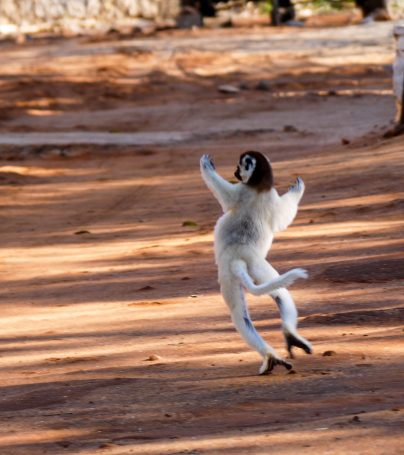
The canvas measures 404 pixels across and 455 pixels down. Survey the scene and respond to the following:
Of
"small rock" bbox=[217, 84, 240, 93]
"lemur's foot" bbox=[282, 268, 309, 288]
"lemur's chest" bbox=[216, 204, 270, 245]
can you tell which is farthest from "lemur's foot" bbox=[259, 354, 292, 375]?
"small rock" bbox=[217, 84, 240, 93]

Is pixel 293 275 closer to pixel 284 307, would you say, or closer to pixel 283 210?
pixel 284 307

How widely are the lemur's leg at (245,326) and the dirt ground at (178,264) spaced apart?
0.36 feet

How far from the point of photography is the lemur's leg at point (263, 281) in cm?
675

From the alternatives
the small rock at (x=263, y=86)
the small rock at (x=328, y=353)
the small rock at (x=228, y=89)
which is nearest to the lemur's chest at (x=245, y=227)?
the small rock at (x=328, y=353)

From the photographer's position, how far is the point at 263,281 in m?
7.23

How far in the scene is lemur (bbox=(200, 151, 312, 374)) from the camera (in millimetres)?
7207

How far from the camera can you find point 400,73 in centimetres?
2109

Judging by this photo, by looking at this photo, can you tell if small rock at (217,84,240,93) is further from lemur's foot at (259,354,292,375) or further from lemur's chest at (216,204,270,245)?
lemur's foot at (259,354,292,375)

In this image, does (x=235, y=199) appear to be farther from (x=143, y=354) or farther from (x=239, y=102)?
(x=239, y=102)

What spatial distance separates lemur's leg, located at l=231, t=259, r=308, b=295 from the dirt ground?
1.77ft

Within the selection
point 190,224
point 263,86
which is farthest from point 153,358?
point 263,86

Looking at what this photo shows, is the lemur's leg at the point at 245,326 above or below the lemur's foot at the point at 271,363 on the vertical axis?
above

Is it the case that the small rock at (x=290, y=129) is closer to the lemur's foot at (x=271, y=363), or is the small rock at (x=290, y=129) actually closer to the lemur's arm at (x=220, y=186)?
the lemur's arm at (x=220, y=186)

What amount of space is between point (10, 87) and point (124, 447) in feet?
83.5
